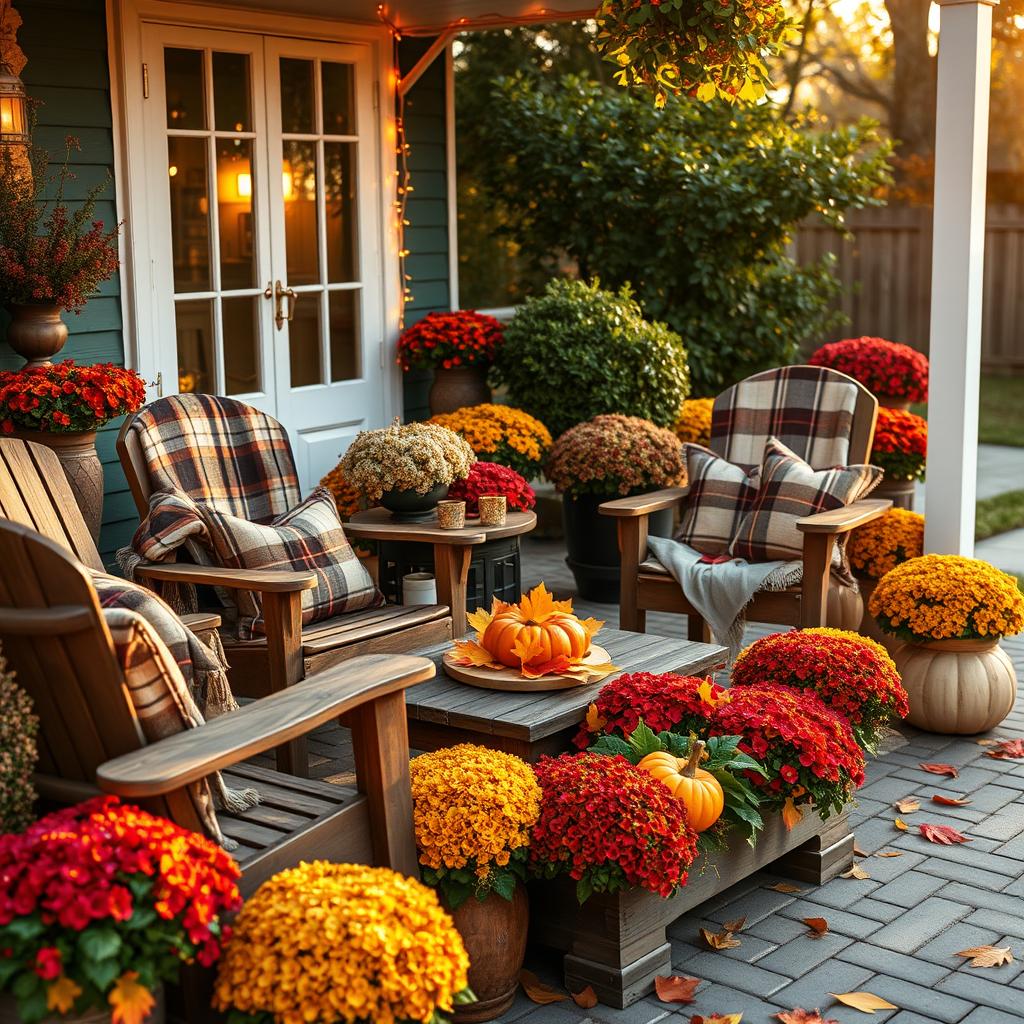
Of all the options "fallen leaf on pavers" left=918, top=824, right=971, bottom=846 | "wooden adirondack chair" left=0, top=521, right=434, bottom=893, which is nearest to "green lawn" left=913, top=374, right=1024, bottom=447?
"fallen leaf on pavers" left=918, top=824, right=971, bottom=846

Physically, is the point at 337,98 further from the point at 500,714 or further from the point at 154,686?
the point at 154,686

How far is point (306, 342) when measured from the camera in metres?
5.86

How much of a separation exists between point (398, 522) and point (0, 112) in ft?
5.78

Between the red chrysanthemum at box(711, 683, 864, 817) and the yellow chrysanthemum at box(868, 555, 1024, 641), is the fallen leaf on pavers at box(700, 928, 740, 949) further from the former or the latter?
the yellow chrysanthemum at box(868, 555, 1024, 641)

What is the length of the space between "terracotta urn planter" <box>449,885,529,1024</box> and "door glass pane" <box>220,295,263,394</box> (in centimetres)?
322

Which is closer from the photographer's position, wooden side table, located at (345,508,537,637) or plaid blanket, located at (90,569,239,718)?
plaid blanket, located at (90,569,239,718)

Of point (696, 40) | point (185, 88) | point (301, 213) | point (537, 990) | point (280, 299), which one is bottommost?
point (537, 990)

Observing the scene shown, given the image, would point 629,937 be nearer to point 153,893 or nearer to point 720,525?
point 153,893

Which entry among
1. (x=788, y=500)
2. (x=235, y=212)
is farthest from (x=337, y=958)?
(x=235, y=212)

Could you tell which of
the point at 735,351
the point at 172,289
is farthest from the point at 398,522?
the point at 735,351

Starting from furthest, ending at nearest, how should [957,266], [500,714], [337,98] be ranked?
1. [337,98]
2. [957,266]
3. [500,714]

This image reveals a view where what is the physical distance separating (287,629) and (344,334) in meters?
2.73

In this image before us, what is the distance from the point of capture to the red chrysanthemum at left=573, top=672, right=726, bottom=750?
10.3ft

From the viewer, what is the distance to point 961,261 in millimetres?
4582
